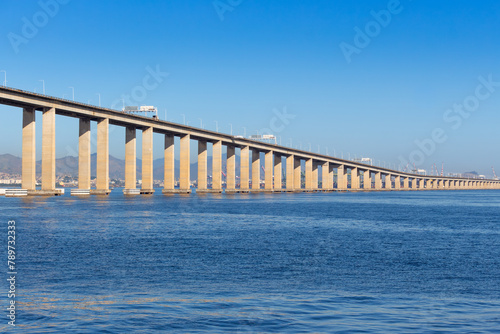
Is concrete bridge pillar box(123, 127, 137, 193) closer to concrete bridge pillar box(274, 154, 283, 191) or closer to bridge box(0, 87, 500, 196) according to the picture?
bridge box(0, 87, 500, 196)

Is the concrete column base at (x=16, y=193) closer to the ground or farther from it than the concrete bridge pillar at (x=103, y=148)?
closer to the ground

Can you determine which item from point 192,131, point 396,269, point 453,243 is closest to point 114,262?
point 396,269

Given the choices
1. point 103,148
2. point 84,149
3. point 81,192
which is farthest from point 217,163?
point 84,149

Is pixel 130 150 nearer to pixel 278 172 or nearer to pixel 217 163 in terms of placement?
pixel 217 163

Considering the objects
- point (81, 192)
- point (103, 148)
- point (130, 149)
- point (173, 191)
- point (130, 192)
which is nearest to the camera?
point (103, 148)

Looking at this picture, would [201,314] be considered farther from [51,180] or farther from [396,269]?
[51,180]

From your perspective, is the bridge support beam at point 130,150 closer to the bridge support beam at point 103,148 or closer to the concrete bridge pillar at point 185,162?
the bridge support beam at point 103,148

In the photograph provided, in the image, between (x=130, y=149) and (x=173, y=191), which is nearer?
(x=130, y=149)

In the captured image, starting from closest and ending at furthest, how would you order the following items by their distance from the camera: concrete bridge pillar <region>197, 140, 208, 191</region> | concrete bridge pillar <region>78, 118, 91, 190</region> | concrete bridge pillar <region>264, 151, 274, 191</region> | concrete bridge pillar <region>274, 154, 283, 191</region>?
concrete bridge pillar <region>78, 118, 91, 190</region> → concrete bridge pillar <region>197, 140, 208, 191</region> → concrete bridge pillar <region>264, 151, 274, 191</region> → concrete bridge pillar <region>274, 154, 283, 191</region>

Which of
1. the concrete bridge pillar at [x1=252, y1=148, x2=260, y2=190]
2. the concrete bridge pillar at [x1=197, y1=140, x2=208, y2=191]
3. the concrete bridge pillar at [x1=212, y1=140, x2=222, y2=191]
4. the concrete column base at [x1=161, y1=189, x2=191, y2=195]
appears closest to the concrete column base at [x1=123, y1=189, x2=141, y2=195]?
the concrete column base at [x1=161, y1=189, x2=191, y2=195]

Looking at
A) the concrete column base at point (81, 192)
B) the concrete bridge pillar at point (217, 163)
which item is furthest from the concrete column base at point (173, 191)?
the concrete column base at point (81, 192)

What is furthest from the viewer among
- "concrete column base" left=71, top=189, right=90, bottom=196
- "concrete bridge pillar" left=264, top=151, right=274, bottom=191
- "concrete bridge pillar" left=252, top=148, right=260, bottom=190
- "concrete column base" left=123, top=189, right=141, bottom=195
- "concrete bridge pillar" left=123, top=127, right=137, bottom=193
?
"concrete bridge pillar" left=264, top=151, right=274, bottom=191

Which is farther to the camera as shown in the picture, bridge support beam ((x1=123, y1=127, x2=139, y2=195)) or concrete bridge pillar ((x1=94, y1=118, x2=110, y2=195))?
bridge support beam ((x1=123, y1=127, x2=139, y2=195))

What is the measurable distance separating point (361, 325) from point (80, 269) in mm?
12606
